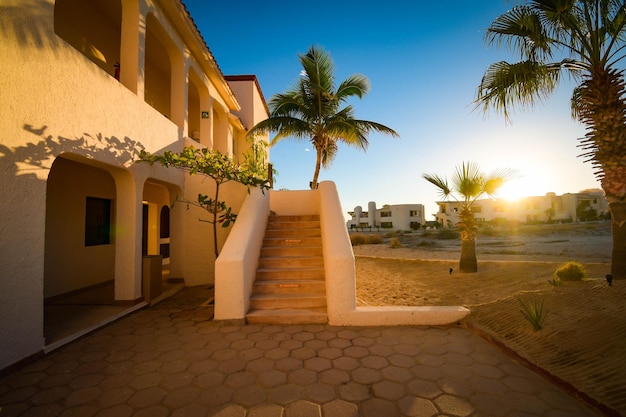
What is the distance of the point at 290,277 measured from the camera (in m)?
5.13

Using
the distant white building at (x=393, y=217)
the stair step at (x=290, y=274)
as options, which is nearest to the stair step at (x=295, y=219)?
the stair step at (x=290, y=274)

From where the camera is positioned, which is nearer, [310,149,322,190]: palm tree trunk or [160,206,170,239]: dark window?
[160,206,170,239]: dark window

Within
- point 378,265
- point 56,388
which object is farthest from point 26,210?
point 378,265

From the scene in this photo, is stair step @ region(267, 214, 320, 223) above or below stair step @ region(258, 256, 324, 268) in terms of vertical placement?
above

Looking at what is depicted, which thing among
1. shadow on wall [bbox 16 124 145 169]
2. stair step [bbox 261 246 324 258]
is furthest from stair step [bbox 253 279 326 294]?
shadow on wall [bbox 16 124 145 169]

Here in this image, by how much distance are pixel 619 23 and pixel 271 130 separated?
9.97 meters

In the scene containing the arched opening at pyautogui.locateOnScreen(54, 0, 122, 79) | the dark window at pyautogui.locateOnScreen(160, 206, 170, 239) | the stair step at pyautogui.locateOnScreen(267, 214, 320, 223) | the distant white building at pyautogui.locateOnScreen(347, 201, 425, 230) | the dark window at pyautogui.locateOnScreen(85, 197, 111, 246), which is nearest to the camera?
the arched opening at pyautogui.locateOnScreen(54, 0, 122, 79)

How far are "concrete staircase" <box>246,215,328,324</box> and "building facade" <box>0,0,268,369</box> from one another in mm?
1860

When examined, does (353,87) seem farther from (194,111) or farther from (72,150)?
(72,150)

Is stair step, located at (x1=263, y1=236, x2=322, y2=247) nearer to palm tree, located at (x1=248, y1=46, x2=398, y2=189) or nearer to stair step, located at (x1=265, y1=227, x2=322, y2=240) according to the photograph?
stair step, located at (x1=265, y1=227, x2=322, y2=240)

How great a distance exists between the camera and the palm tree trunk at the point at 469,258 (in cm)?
886

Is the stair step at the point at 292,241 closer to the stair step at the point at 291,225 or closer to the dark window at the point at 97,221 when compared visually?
the stair step at the point at 291,225

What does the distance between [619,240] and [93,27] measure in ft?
40.5

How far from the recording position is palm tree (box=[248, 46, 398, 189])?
11.2m
